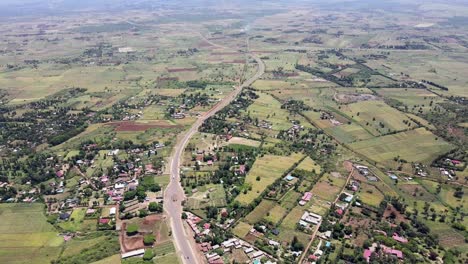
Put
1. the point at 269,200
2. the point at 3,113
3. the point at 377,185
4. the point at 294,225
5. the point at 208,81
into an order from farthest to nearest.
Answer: the point at 208,81 → the point at 3,113 → the point at 377,185 → the point at 269,200 → the point at 294,225

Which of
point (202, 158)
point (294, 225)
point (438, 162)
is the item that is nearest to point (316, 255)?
point (294, 225)

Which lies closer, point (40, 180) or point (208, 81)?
point (40, 180)

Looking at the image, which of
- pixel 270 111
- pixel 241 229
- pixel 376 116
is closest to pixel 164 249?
pixel 241 229

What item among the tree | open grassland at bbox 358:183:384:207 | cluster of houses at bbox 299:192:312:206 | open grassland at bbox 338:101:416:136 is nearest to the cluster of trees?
open grassland at bbox 338:101:416:136

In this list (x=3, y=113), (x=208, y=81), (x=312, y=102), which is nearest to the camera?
(x=3, y=113)

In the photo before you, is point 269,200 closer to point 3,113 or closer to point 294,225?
point 294,225

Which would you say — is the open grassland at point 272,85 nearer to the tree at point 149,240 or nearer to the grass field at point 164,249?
the tree at point 149,240
